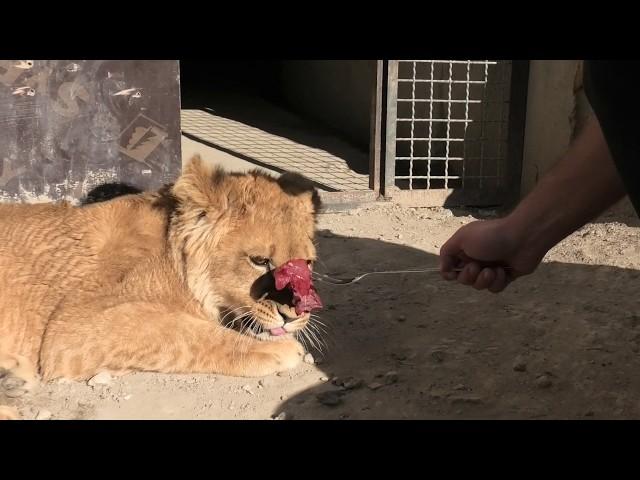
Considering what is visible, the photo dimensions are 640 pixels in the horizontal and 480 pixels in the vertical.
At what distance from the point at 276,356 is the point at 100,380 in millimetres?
1005

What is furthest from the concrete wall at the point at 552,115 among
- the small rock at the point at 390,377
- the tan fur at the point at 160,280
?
the tan fur at the point at 160,280

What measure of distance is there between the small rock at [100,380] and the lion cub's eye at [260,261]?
3.46 ft

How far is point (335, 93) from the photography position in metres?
12.5

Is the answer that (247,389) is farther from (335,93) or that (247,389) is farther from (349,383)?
(335,93)

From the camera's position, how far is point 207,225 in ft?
15.6

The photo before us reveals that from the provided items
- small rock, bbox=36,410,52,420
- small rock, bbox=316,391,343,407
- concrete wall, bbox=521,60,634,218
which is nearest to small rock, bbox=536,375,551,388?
small rock, bbox=316,391,343,407

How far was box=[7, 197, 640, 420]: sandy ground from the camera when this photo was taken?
424 centimetres

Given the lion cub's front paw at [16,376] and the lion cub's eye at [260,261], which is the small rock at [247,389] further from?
the lion cub's front paw at [16,376]

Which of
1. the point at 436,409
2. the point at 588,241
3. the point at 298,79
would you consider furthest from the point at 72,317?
the point at 298,79

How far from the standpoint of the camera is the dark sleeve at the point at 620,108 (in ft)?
7.53

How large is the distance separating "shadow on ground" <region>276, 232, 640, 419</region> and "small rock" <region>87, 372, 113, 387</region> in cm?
105

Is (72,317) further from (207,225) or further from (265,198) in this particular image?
(265,198)

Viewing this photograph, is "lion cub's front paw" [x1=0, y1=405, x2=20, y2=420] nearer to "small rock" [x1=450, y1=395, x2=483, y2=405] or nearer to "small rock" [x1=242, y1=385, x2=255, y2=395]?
"small rock" [x1=242, y1=385, x2=255, y2=395]

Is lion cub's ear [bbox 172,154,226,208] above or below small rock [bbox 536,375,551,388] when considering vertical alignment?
above
